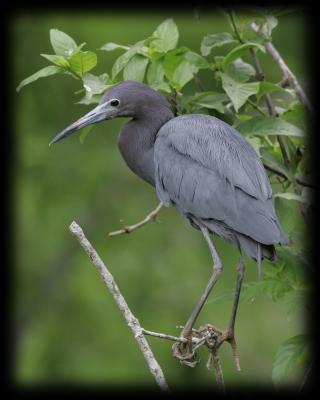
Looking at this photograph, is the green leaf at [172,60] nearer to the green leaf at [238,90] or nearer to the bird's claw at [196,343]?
the green leaf at [238,90]

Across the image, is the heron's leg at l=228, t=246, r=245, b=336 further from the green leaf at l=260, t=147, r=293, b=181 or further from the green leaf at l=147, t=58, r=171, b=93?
the green leaf at l=147, t=58, r=171, b=93

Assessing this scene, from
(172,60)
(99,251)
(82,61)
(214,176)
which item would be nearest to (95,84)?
(82,61)

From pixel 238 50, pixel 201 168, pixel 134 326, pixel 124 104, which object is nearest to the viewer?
pixel 134 326

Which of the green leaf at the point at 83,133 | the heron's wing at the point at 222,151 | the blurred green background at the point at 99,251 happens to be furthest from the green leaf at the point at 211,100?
the blurred green background at the point at 99,251

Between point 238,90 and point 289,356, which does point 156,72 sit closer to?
point 238,90

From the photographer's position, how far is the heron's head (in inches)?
164

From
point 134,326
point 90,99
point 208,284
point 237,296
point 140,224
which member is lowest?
point 208,284

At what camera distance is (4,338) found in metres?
8.58

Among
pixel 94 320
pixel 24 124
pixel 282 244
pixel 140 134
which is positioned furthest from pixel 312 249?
pixel 94 320

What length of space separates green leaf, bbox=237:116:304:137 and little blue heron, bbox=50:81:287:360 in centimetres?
6

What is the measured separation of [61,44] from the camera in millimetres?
3918

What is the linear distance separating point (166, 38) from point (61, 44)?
1.59 ft

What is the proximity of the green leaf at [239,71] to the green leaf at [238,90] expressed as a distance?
5 cm

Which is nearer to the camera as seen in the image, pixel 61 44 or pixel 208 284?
pixel 61 44
